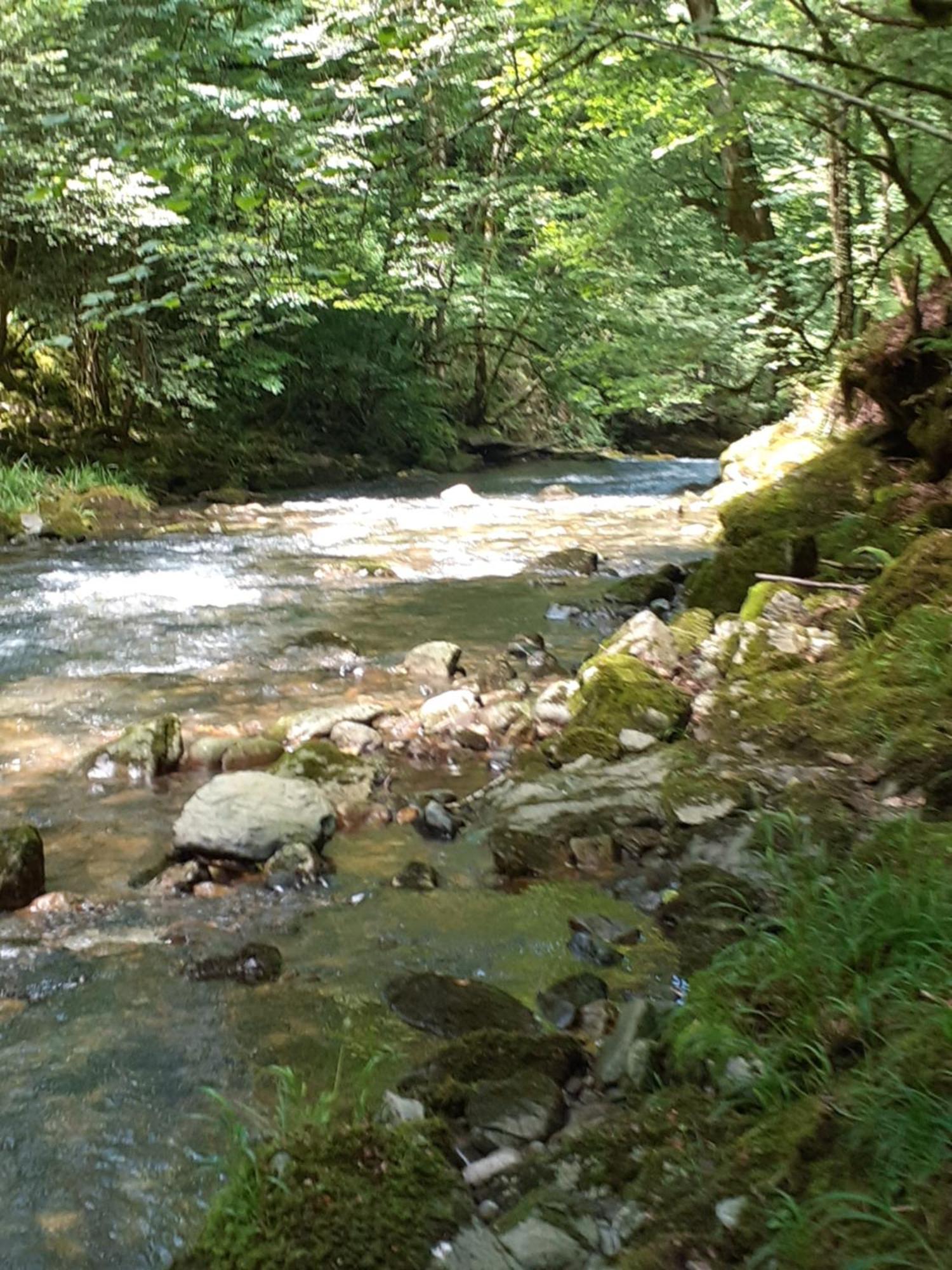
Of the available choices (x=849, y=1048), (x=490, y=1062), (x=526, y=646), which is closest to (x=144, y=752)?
(x=490, y=1062)


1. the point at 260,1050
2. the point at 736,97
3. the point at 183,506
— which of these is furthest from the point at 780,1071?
the point at 183,506

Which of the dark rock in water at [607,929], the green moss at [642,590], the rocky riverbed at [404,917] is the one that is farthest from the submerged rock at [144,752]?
the green moss at [642,590]

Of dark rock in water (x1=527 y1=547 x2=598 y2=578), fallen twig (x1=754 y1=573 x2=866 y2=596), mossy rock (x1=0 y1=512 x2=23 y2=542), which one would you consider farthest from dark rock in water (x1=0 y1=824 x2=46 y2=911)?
mossy rock (x1=0 y1=512 x2=23 y2=542)

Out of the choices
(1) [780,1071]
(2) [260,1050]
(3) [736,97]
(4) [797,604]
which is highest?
(3) [736,97]

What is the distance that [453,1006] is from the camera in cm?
298

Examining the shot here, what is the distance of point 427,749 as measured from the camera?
549 cm

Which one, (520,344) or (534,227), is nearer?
(534,227)

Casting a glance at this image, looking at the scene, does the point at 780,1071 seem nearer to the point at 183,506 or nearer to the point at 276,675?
the point at 276,675

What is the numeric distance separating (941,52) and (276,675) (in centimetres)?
532

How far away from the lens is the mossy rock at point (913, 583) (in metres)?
5.05

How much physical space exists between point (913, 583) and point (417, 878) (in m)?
3.18

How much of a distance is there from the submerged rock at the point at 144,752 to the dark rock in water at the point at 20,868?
4.04 feet

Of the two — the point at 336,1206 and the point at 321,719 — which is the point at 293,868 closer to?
the point at 321,719

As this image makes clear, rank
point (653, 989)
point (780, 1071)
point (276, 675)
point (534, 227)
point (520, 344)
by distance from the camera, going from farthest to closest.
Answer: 1. point (520, 344)
2. point (534, 227)
3. point (276, 675)
4. point (653, 989)
5. point (780, 1071)
